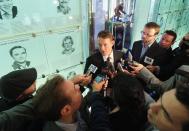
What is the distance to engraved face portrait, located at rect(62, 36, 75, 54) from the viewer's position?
2211mm

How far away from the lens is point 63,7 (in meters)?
2.05

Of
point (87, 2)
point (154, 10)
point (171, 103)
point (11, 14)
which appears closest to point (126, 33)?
point (154, 10)

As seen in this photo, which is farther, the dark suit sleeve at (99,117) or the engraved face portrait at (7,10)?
the engraved face portrait at (7,10)

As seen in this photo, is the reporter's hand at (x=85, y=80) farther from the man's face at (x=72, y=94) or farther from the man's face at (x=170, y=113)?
the man's face at (x=170, y=113)

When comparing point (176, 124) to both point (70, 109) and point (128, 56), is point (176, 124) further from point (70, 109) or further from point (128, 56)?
point (128, 56)

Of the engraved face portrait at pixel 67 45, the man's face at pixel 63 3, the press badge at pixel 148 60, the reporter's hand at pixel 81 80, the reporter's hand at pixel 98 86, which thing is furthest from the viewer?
the press badge at pixel 148 60

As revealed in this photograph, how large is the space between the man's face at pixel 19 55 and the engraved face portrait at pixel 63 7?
22.7 inches

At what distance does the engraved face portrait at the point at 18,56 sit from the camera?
5.89ft

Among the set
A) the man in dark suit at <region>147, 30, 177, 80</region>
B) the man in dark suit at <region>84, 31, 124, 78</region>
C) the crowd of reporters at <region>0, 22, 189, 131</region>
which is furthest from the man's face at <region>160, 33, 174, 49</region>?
the crowd of reporters at <region>0, 22, 189, 131</region>

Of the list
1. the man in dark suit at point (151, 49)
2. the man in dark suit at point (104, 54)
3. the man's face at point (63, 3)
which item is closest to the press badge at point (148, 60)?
the man in dark suit at point (151, 49)

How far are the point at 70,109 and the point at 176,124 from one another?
637 millimetres

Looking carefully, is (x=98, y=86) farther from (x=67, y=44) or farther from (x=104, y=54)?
(x=67, y=44)

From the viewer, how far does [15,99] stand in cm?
134

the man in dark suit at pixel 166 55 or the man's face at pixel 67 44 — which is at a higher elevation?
the man's face at pixel 67 44
